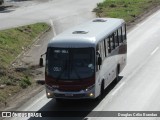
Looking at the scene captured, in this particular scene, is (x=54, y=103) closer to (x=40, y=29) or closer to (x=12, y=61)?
(x=12, y=61)

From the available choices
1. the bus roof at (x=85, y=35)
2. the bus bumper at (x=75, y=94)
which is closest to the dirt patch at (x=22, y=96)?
the bus bumper at (x=75, y=94)

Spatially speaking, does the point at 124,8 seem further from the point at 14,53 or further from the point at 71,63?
the point at 71,63

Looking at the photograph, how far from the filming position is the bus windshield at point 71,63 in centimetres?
2153

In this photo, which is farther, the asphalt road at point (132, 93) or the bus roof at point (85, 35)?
the asphalt road at point (132, 93)

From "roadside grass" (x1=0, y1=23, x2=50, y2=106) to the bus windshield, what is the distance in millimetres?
3301

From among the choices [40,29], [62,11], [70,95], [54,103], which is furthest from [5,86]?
[62,11]

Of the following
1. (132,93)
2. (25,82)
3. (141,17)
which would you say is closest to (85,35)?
(132,93)

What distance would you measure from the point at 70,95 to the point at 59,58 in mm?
1679

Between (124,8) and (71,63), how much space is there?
36710 millimetres

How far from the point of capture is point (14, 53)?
1321 inches

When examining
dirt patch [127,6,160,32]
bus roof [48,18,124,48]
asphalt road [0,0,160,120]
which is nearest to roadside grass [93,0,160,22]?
dirt patch [127,6,160,32]

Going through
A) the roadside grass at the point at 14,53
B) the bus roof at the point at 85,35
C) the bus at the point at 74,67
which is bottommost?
the roadside grass at the point at 14,53

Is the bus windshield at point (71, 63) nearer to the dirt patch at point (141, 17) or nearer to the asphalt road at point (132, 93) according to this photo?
the asphalt road at point (132, 93)

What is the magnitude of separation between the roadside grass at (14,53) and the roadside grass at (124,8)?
31.5ft
